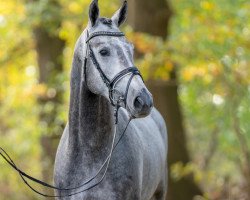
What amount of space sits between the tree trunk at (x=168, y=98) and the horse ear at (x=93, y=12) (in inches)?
243

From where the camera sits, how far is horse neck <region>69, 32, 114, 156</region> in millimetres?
5668

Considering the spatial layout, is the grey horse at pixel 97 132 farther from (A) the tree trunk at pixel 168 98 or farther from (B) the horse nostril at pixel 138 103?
(A) the tree trunk at pixel 168 98

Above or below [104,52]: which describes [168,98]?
below

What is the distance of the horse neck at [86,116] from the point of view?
223 inches

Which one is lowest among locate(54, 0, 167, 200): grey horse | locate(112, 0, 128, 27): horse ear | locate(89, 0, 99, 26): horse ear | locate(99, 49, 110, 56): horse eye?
locate(54, 0, 167, 200): grey horse

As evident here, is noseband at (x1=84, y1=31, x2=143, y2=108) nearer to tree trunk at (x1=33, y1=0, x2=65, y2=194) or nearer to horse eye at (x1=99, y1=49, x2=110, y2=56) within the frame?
horse eye at (x1=99, y1=49, x2=110, y2=56)

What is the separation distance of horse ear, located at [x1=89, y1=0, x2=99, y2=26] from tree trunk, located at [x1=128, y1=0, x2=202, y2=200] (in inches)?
243

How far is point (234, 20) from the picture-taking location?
11.5m

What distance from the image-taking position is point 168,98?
12.1 m

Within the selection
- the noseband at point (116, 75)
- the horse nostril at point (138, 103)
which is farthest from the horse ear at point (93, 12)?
the horse nostril at point (138, 103)

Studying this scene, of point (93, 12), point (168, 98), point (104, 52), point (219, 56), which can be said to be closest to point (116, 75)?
point (104, 52)

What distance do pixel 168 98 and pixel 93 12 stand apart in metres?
6.75

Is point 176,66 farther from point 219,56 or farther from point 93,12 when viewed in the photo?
point 93,12

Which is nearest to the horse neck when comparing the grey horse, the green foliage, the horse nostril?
the grey horse
